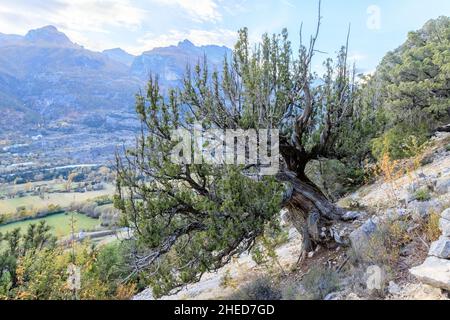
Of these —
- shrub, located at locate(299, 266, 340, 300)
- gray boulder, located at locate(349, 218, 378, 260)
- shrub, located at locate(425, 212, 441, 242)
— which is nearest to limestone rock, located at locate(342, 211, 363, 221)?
gray boulder, located at locate(349, 218, 378, 260)

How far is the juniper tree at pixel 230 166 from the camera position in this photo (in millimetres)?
5184

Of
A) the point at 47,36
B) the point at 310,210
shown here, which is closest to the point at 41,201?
the point at 310,210

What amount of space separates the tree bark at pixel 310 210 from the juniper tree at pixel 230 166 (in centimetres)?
2

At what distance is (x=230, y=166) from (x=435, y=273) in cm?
316

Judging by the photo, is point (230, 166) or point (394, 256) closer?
point (394, 256)

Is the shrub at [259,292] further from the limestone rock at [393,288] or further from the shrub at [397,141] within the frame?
the shrub at [397,141]

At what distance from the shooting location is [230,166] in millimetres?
5277

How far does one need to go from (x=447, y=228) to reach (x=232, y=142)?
3.72 m

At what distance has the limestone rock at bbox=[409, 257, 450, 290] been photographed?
136 inches

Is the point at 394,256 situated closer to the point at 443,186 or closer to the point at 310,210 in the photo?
the point at 310,210

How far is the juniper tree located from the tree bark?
0.02 m

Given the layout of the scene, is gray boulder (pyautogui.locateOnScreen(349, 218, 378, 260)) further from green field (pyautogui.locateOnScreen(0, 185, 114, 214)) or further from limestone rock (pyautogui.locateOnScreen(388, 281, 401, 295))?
green field (pyautogui.locateOnScreen(0, 185, 114, 214))

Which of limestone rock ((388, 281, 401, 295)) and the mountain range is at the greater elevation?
the mountain range
